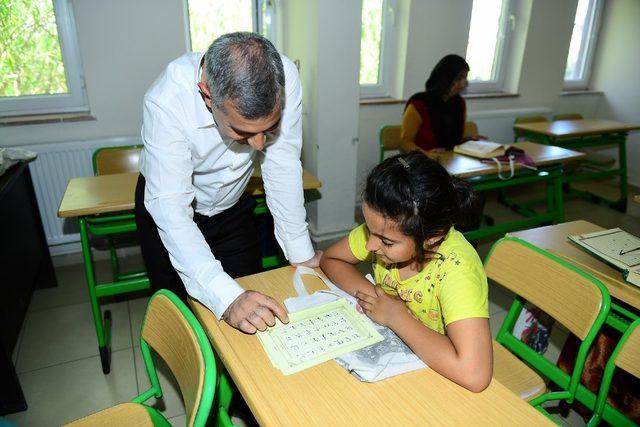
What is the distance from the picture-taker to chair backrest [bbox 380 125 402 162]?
315 centimetres

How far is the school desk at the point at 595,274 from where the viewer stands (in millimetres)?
1271

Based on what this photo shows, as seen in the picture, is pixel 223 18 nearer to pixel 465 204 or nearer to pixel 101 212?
pixel 101 212

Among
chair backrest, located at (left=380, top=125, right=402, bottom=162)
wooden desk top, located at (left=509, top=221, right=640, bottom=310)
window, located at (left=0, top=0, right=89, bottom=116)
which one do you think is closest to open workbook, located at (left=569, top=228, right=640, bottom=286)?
wooden desk top, located at (left=509, top=221, right=640, bottom=310)

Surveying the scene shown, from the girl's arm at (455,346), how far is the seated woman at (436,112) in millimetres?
2079

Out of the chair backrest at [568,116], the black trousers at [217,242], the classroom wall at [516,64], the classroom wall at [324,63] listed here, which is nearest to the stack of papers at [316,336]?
the black trousers at [217,242]

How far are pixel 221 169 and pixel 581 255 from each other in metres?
1.29

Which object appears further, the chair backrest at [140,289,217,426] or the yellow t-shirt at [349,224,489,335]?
the yellow t-shirt at [349,224,489,335]

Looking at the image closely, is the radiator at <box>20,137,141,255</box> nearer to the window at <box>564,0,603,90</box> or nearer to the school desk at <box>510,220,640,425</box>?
the school desk at <box>510,220,640,425</box>

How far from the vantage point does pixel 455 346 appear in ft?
2.93

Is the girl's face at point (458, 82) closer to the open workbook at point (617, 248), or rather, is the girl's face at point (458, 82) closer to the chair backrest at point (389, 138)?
the chair backrest at point (389, 138)

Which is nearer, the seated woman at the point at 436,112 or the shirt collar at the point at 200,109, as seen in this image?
the shirt collar at the point at 200,109

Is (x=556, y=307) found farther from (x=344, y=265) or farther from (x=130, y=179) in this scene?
(x=130, y=179)

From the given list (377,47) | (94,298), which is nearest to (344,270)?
(94,298)

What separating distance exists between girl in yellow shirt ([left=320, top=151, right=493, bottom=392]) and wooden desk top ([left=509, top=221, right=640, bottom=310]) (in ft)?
1.99
